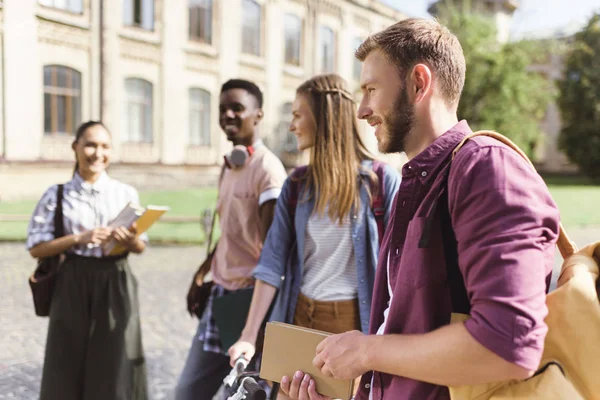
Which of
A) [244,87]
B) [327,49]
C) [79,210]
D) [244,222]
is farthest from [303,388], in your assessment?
[327,49]

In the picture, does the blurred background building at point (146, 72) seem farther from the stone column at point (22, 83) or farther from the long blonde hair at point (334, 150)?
the long blonde hair at point (334, 150)

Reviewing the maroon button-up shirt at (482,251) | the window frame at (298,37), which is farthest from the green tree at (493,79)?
the maroon button-up shirt at (482,251)

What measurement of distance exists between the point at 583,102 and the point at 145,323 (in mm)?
38749

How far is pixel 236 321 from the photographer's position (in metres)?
3.10

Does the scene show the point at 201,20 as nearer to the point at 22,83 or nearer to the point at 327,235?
the point at 22,83

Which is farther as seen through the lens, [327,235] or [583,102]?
[583,102]

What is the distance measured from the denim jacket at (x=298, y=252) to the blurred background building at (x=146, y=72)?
1339 centimetres

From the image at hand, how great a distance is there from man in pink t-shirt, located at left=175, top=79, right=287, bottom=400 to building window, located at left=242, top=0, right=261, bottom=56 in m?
19.8

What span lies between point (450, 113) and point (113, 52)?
1783 centimetres

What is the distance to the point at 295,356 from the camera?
1552 mm

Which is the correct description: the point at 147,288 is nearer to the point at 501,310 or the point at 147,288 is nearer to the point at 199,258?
the point at 199,258

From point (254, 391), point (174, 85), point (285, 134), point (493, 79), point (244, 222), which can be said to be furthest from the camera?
point (493, 79)

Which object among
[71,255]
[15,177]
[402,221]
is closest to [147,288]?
[71,255]

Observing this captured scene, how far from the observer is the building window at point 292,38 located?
2416 cm
